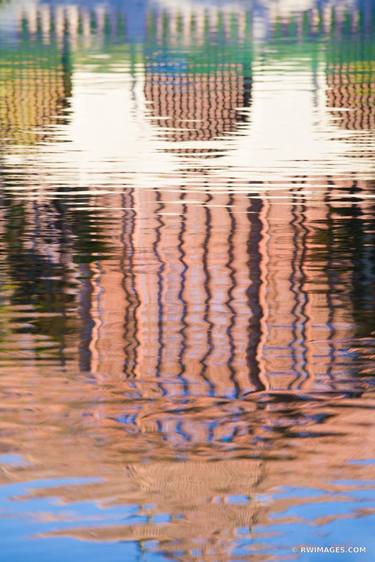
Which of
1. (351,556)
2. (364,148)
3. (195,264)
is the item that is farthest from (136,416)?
(364,148)

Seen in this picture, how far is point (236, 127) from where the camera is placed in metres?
19.5

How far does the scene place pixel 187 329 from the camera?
8578 millimetres

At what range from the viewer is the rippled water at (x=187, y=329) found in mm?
5566

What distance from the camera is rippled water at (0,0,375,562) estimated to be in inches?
219

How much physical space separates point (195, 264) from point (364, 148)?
658cm

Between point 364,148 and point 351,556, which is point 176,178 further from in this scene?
point 351,556

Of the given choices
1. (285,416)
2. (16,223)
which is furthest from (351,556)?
(16,223)

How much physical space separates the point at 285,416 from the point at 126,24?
35.7 m

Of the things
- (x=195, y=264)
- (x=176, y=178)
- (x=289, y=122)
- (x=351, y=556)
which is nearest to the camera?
(x=351, y=556)

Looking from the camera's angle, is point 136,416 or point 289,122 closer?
point 136,416

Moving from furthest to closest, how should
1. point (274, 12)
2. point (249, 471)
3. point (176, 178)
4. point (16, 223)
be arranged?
point (274, 12) < point (176, 178) < point (16, 223) < point (249, 471)

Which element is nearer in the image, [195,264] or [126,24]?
[195,264]

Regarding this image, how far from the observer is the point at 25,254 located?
11.1 meters

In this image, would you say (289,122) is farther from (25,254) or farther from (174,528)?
(174,528)
